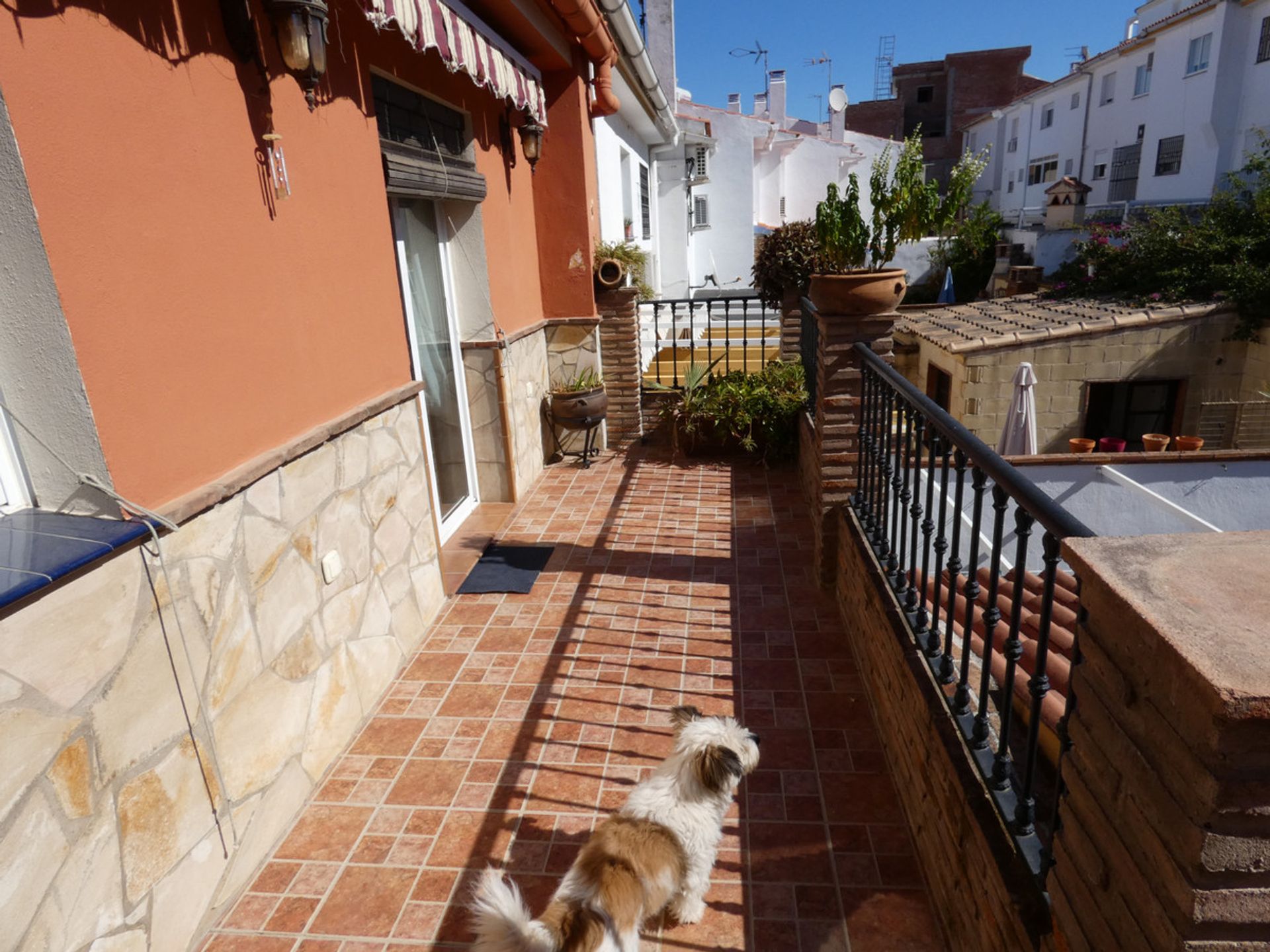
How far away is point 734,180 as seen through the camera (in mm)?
21641

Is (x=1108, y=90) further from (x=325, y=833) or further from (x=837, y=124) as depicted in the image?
(x=325, y=833)

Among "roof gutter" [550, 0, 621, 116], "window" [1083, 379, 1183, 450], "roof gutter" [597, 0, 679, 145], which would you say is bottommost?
"window" [1083, 379, 1183, 450]

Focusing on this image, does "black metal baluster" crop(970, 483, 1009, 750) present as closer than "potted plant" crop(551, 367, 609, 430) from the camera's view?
Yes

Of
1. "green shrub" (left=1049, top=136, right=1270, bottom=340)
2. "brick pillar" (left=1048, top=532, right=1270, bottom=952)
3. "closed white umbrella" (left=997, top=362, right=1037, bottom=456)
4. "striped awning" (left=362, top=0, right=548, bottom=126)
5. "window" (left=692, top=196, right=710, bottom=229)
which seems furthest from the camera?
"window" (left=692, top=196, right=710, bottom=229)

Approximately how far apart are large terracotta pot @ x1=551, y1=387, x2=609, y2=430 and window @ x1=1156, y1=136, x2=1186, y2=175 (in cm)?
2338

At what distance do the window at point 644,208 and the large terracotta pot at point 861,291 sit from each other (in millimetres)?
10046

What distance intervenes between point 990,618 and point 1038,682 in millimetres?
285

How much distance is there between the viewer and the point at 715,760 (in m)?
2.35

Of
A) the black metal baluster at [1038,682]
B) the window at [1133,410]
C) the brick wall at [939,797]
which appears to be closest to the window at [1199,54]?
the window at [1133,410]

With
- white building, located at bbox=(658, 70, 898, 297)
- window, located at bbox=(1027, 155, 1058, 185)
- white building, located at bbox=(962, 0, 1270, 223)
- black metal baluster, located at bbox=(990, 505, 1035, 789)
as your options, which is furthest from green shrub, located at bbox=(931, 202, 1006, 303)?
black metal baluster, located at bbox=(990, 505, 1035, 789)

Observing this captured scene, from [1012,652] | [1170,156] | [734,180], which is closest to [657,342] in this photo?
[1012,652]

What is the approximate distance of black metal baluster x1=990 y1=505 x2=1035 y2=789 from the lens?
1.80m

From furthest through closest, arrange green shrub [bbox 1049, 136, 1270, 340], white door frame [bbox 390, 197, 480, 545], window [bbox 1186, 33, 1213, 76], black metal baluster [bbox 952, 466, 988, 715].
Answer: window [bbox 1186, 33, 1213, 76] → green shrub [bbox 1049, 136, 1270, 340] → white door frame [bbox 390, 197, 480, 545] → black metal baluster [bbox 952, 466, 988, 715]

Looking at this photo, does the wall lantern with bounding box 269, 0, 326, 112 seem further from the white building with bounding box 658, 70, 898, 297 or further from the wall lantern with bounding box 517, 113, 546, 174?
the white building with bounding box 658, 70, 898, 297
